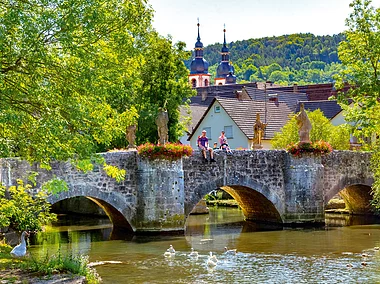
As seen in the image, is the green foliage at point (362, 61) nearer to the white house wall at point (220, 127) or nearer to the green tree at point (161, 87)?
the green tree at point (161, 87)

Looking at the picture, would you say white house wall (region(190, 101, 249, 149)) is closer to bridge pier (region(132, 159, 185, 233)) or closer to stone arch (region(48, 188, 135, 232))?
stone arch (region(48, 188, 135, 232))

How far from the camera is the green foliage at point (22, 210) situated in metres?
14.8

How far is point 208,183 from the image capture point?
27.3 metres

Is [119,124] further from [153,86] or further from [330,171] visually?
[153,86]

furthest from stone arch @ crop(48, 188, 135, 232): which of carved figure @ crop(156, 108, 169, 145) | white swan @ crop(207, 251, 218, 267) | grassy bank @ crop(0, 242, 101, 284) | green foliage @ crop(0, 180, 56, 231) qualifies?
grassy bank @ crop(0, 242, 101, 284)

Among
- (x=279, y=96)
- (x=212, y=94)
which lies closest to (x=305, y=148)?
(x=279, y=96)

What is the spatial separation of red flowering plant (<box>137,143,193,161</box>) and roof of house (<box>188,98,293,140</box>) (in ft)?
71.3

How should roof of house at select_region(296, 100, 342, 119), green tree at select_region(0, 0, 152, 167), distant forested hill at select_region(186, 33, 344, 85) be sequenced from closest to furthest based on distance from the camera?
green tree at select_region(0, 0, 152, 167) → roof of house at select_region(296, 100, 342, 119) → distant forested hill at select_region(186, 33, 344, 85)

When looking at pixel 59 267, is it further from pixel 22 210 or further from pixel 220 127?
pixel 220 127

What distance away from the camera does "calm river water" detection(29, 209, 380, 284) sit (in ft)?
58.5

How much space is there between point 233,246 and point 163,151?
4.25 meters

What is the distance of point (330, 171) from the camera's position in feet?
99.9

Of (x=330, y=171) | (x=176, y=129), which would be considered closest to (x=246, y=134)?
(x=176, y=129)

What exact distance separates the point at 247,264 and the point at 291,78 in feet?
442
